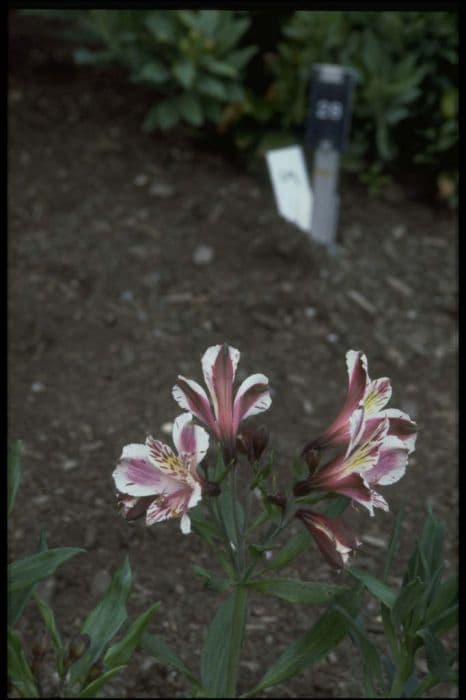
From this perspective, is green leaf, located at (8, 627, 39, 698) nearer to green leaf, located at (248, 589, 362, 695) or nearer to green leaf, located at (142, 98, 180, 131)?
green leaf, located at (248, 589, 362, 695)

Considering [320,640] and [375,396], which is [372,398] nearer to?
[375,396]

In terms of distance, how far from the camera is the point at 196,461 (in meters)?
1.17

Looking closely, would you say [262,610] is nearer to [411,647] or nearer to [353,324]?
[411,647]

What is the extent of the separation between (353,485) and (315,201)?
2.00 meters

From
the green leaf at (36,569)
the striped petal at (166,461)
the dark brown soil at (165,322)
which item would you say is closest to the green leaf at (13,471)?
the green leaf at (36,569)

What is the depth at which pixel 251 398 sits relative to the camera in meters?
1.23

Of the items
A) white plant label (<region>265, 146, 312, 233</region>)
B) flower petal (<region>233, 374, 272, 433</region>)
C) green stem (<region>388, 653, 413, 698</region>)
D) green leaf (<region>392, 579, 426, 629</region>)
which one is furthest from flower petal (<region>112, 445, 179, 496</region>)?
white plant label (<region>265, 146, 312, 233</region>)

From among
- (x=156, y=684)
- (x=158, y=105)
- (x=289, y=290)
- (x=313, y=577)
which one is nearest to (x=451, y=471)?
(x=313, y=577)

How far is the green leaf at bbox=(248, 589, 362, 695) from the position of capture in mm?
1350

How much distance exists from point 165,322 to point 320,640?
1.52 meters

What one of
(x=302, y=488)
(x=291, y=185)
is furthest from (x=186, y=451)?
(x=291, y=185)

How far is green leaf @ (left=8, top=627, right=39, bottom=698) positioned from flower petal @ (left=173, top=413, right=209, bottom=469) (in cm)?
33

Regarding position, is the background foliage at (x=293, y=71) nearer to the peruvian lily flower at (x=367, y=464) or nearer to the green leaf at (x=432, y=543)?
the green leaf at (x=432, y=543)

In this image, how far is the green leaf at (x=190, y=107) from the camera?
3.16 meters
